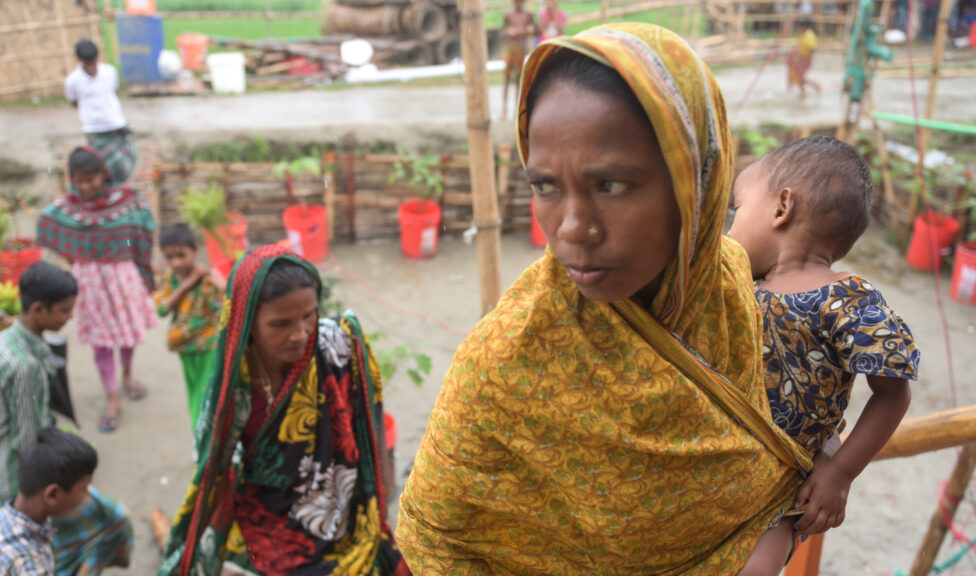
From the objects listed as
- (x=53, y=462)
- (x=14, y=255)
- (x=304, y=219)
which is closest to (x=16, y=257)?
(x=14, y=255)

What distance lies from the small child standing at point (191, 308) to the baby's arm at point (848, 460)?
334cm

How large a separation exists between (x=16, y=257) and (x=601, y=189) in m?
6.90

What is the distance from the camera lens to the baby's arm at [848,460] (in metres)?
1.41

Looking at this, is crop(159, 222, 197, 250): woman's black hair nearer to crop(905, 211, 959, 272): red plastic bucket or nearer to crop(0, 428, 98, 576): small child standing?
crop(0, 428, 98, 576): small child standing

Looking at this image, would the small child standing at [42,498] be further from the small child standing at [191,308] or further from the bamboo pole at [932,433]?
the bamboo pole at [932,433]

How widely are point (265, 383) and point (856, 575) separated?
363 cm

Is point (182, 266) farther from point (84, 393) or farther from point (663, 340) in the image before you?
point (663, 340)

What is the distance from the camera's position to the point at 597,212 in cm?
103

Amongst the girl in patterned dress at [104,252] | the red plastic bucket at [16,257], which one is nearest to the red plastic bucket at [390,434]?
the girl in patterned dress at [104,252]

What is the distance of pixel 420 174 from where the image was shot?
8.00m

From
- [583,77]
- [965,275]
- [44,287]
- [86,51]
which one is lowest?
[965,275]

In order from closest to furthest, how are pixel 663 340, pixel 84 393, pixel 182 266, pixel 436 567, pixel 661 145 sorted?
pixel 661 145 → pixel 663 340 → pixel 436 567 → pixel 182 266 → pixel 84 393

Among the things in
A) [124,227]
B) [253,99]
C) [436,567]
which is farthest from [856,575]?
[253,99]

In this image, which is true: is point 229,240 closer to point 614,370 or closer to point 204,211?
point 204,211
